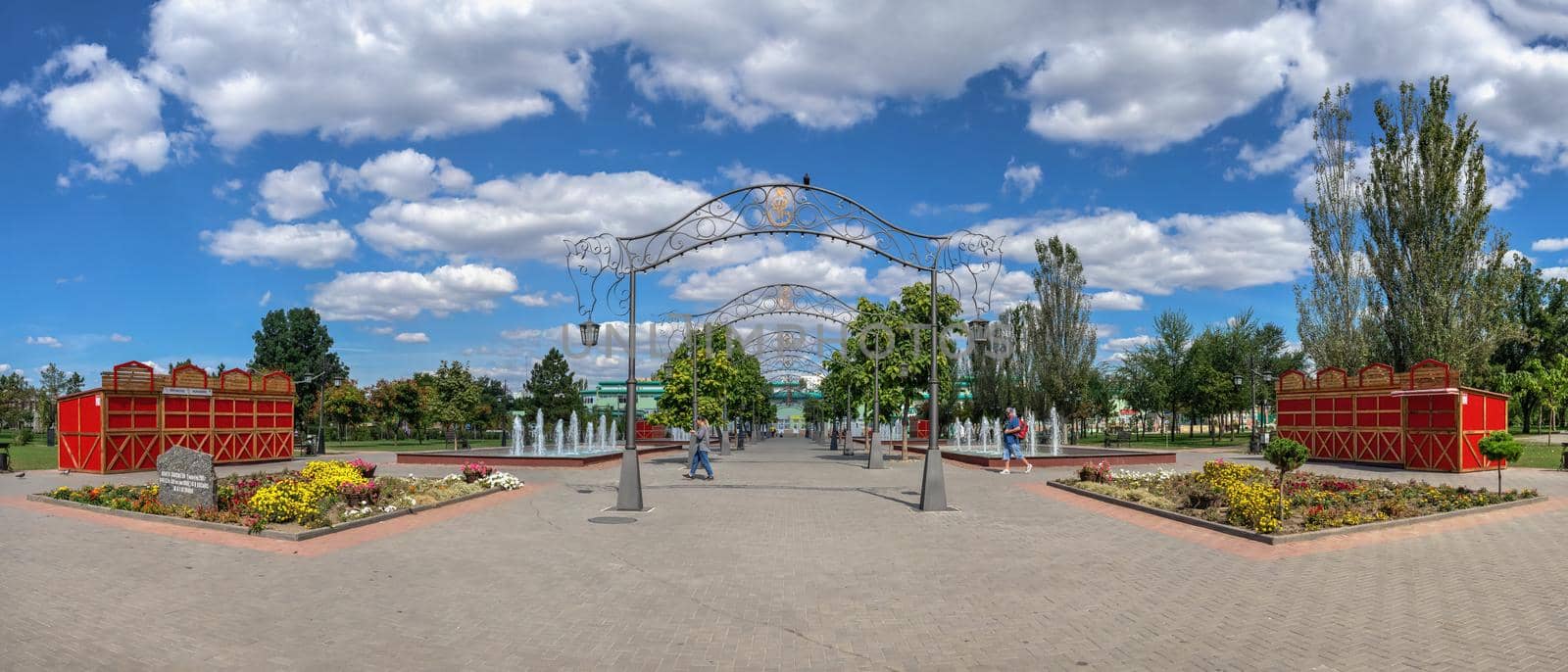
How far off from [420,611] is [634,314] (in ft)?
27.7

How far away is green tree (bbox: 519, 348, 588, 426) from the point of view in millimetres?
65438

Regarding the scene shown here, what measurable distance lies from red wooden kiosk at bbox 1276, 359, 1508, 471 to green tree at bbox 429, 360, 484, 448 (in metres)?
35.7

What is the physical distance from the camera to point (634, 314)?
15.3 meters

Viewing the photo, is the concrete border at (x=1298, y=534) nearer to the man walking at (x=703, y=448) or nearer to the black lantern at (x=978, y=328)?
the black lantern at (x=978, y=328)

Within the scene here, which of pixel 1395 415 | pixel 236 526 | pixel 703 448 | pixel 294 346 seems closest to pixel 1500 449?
pixel 1395 415

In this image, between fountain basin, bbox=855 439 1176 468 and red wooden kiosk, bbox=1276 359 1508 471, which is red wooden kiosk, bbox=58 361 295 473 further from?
red wooden kiosk, bbox=1276 359 1508 471

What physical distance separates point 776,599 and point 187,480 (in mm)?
10098

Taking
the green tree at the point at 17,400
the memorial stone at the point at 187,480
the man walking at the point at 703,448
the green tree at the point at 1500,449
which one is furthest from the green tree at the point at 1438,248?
the green tree at the point at 17,400

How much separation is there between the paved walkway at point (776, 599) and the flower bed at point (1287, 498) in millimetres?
853

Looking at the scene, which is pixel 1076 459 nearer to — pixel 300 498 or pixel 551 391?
pixel 300 498

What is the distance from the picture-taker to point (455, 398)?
41.8 m

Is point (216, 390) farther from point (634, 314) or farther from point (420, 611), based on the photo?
point (420, 611)

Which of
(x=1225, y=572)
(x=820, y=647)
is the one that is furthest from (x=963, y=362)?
(x=820, y=647)

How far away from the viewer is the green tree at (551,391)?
2576 inches
